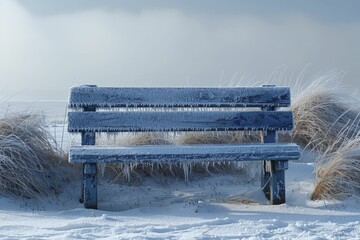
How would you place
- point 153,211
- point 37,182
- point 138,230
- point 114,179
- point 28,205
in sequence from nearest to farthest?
point 138,230, point 153,211, point 28,205, point 37,182, point 114,179

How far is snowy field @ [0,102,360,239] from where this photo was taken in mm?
3473

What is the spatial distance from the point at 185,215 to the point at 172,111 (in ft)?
3.46

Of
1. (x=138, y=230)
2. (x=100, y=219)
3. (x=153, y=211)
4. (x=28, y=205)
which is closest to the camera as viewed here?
(x=138, y=230)

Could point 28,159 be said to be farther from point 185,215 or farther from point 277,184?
point 277,184

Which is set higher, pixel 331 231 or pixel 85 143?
pixel 85 143

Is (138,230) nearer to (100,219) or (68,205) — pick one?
(100,219)

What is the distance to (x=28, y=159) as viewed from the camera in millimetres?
4840

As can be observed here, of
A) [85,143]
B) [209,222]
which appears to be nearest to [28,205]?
[85,143]

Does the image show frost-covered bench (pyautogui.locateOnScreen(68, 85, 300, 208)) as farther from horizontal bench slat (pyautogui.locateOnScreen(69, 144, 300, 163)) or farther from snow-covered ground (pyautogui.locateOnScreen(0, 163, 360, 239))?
snow-covered ground (pyautogui.locateOnScreen(0, 163, 360, 239))

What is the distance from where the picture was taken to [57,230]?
353 centimetres

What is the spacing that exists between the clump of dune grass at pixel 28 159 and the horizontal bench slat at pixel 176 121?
65 centimetres

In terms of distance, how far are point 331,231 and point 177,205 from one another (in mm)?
1260

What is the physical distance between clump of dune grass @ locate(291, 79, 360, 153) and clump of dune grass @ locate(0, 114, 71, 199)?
3.20 m

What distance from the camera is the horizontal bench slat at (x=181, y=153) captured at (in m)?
4.02
